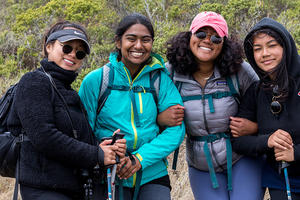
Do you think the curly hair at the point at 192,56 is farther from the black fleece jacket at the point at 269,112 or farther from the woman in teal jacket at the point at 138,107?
the woman in teal jacket at the point at 138,107

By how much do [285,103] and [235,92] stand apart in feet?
1.75

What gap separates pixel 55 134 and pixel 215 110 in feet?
5.13

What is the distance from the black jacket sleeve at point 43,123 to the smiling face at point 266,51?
1.76 m

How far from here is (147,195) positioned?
323 cm

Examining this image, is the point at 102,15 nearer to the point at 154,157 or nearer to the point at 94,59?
the point at 94,59

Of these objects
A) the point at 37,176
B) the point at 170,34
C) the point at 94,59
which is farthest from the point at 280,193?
the point at 94,59

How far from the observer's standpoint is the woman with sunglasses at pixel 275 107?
3.07 m

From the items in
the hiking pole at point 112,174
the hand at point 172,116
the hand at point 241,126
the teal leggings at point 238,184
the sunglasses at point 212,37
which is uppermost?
the sunglasses at point 212,37

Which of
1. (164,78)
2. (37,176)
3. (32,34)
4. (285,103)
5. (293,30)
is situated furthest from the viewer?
(32,34)

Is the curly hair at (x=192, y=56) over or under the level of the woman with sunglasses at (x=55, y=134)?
over

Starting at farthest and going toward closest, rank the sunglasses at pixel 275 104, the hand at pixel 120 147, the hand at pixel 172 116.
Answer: the hand at pixel 172 116
the sunglasses at pixel 275 104
the hand at pixel 120 147

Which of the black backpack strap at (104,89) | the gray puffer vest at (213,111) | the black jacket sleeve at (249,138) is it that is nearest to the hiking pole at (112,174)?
the black backpack strap at (104,89)

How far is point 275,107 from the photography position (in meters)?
3.13

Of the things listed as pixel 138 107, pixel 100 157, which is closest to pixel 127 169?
pixel 100 157
